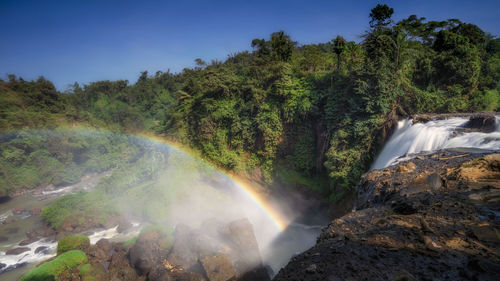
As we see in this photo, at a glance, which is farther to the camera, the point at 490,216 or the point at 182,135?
the point at 182,135

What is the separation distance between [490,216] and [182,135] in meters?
27.2

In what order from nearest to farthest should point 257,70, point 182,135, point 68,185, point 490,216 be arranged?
point 490,216 < point 257,70 < point 182,135 < point 68,185


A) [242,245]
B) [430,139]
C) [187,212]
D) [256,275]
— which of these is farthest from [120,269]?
[430,139]

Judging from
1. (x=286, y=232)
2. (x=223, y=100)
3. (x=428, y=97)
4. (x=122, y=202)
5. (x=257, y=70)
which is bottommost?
(x=286, y=232)

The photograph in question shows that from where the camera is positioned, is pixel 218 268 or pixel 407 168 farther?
pixel 218 268

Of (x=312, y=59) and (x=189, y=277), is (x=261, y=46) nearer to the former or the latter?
(x=312, y=59)

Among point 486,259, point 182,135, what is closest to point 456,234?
point 486,259

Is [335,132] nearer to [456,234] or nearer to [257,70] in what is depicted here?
[257,70]

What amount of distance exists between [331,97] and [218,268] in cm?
1507

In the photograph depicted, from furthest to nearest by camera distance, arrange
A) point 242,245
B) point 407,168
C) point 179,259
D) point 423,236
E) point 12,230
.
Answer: point 12,230, point 242,245, point 179,259, point 407,168, point 423,236

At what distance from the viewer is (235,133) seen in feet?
78.9

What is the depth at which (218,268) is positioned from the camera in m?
13.1

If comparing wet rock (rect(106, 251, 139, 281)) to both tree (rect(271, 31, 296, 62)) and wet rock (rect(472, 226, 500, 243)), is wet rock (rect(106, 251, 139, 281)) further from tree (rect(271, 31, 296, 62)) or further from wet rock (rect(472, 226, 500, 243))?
tree (rect(271, 31, 296, 62))

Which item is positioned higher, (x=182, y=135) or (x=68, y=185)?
(x=182, y=135)
